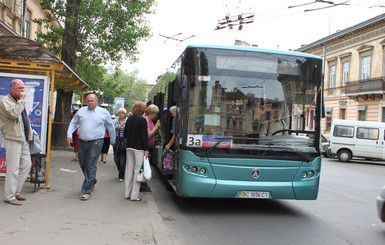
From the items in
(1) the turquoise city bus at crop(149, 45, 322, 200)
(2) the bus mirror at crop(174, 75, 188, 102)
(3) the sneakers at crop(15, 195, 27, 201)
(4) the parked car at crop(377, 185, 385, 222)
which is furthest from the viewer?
(2) the bus mirror at crop(174, 75, 188, 102)

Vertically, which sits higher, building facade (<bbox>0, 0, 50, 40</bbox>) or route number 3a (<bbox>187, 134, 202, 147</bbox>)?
building facade (<bbox>0, 0, 50, 40</bbox>)

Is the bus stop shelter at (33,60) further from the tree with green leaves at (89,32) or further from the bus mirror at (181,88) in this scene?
the tree with green leaves at (89,32)

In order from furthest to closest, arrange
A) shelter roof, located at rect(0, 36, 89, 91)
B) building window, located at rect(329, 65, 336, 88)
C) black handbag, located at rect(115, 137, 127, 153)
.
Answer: building window, located at rect(329, 65, 336, 88)
black handbag, located at rect(115, 137, 127, 153)
shelter roof, located at rect(0, 36, 89, 91)

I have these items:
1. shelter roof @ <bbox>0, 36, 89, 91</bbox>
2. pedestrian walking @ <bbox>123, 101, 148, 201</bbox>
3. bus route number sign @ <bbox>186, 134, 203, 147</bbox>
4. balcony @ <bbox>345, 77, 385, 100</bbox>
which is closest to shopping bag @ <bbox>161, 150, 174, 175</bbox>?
pedestrian walking @ <bbox>123, 101, 148, 201</bbox>

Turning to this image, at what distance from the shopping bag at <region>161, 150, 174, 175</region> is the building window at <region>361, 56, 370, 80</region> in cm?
3045

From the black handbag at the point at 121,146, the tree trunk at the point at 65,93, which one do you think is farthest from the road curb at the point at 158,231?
the tree trunk at the point at 65,93

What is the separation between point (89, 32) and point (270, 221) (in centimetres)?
1205

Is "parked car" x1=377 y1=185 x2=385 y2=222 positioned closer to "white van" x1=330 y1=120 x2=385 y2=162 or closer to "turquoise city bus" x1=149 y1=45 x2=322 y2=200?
"turquoise city bus" x1=149 y1=45 x2=322 y2=200

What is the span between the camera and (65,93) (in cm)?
1598

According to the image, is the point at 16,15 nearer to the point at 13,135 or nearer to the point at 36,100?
the point at 36,100

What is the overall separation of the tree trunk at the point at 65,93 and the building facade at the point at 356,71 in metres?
24.9

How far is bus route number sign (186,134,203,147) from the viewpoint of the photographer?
641 cm

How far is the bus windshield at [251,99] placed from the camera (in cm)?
648

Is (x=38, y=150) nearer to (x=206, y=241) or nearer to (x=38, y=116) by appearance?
(x=38, y=116)
